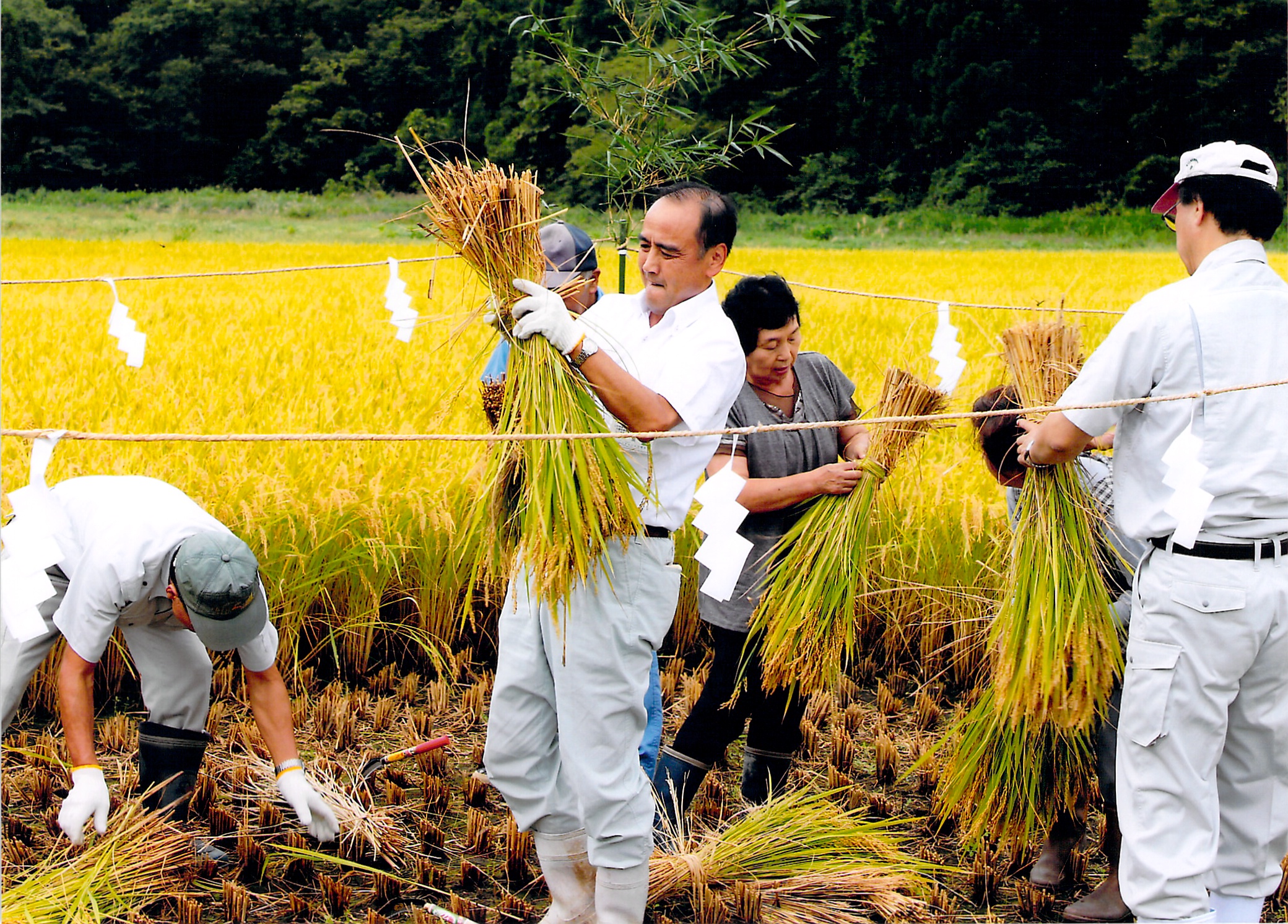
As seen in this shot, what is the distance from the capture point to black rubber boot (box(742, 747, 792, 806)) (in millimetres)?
2672

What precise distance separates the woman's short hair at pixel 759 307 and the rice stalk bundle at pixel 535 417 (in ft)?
1.80

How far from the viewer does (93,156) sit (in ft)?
96.0

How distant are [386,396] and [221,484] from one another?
122cm

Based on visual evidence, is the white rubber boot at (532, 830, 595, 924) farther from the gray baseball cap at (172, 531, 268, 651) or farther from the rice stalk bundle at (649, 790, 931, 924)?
the gray baseball cap at (172, 531, 268, 651)

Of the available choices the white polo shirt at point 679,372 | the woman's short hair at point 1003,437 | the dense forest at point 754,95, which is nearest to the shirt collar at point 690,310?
the white polo shirt at point 679,372

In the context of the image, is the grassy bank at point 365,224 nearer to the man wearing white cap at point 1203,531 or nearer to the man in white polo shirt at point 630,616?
the man in white polo shirt at point 630,616

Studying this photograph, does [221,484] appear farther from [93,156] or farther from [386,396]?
[93,156]

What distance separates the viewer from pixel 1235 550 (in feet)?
6.46

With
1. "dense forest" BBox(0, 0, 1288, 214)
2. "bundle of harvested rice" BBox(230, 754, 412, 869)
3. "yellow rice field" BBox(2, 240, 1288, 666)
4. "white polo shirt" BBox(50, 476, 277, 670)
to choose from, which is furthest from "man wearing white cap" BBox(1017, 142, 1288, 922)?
"dense forest" BBox(0, 0, 1288, 214)

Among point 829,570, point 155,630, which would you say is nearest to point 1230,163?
point 829,570

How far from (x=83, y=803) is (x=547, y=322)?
1.30 metres

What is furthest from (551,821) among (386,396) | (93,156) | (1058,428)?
(93,156)

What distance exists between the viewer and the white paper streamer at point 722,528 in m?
1.96

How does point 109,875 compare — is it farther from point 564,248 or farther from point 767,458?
point 564,248
